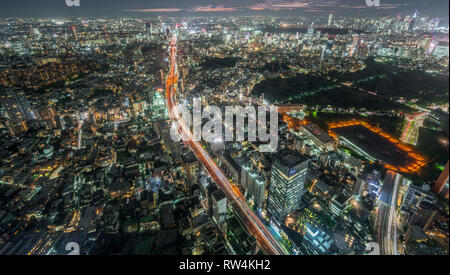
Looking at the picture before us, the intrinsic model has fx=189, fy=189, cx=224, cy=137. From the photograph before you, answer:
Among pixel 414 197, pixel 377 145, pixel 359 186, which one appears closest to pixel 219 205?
pixel 359 186

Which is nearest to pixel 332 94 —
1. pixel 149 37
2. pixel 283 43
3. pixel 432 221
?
pixel 432 221

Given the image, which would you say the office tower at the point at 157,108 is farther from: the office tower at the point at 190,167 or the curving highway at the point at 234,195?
the office tower at the point at 190,167

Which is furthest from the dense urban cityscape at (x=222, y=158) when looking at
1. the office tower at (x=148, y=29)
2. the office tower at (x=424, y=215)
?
the office tower at (x=148, y=29)

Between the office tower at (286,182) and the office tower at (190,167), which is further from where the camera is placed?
the office tower at (190,167)

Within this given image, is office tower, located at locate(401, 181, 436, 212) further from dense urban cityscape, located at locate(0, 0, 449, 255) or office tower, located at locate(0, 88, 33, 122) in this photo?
office tower, located at locate(0, 88, 33, 122)

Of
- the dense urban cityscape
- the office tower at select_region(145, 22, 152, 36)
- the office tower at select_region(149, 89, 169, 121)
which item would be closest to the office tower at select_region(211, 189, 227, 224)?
the dense urban cityscape

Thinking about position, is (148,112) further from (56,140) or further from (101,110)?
(56,140)
